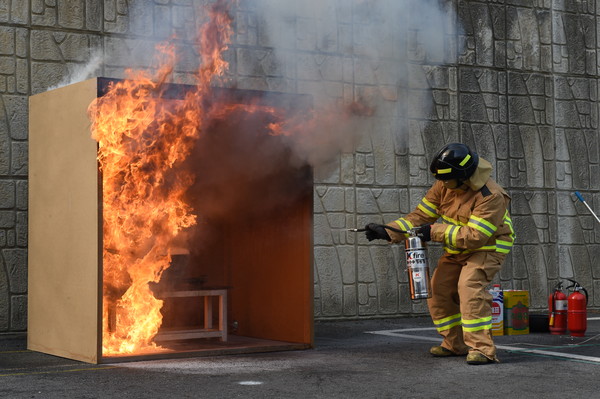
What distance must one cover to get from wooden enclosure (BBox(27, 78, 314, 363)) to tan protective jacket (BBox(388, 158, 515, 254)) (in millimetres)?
1433

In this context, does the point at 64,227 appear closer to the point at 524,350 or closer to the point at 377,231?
the point at 377,231

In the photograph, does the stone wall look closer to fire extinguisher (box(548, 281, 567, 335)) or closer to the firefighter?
the firefighter

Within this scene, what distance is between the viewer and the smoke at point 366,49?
1209cm

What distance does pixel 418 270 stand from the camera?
839cm

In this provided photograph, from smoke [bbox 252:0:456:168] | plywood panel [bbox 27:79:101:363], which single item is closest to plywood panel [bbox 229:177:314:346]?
smoke [bbox 252:0:456:168]

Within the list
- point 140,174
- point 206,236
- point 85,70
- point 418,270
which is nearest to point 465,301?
point 418,270

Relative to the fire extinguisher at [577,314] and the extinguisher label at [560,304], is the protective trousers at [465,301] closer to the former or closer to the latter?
the fire extinguisher at [577,314]

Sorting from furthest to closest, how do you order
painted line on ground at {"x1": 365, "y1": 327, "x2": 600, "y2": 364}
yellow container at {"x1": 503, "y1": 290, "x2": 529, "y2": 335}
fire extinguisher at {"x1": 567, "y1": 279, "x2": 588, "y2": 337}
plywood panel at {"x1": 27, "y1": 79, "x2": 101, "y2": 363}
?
yellow container at {"x1": 503, "y1": 290, "x2": 529, "y2": 335}, fire extinguisher at {"x1": 567, "y1": 279, "x2": 588, "y2": 337}, painted line on ground at {"x1": 365, "y1": 327, "x2": 600, "y2": 364}, plywood panel at {"x1": 27, "y1": 79, "x2": 101, "y2": 363}

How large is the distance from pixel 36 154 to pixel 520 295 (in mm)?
5403

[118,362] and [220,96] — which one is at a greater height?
[220,96]

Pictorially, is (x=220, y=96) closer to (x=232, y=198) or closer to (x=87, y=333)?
(x=232, y=198)

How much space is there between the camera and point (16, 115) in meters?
10.5

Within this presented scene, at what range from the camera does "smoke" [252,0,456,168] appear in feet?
39.7

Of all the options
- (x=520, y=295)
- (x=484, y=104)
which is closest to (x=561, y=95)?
(x=484, y=104)
